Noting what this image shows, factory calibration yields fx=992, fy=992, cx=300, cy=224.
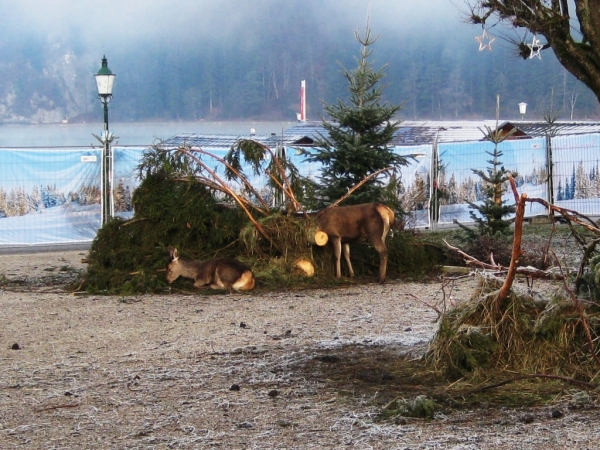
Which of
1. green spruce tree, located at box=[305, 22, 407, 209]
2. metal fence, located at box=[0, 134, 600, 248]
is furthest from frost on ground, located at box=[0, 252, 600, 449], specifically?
metal fence, located at box=[0, 134, 600, 248]

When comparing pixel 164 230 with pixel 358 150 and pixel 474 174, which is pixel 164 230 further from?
pixel 474 174

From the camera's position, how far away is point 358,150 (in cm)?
Answer: 1733

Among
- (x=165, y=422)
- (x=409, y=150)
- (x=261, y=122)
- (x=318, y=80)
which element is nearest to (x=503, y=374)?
(x=165, y=422)

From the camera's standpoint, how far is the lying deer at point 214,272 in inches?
555

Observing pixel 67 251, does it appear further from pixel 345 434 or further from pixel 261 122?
pixel 261 122

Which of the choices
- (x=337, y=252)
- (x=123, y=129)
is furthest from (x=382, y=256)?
(x=123, y=129)

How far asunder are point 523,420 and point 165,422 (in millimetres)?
2559

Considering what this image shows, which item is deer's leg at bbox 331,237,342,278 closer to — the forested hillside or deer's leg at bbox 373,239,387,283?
deer's leg at bbox 373,239,387,283

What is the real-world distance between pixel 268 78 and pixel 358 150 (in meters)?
77.4

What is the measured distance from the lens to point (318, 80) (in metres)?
88.9

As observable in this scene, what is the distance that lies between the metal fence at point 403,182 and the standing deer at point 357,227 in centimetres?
546

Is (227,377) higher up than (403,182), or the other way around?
(403,182)

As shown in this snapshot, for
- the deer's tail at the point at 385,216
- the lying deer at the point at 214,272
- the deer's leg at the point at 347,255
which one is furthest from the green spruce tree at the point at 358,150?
the lying deer at the point at 214,272

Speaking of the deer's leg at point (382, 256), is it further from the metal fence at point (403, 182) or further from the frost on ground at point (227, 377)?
the metal fence at point (403, 182)
